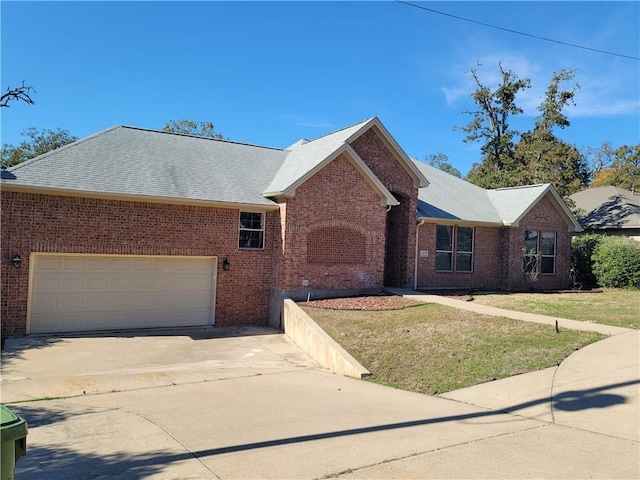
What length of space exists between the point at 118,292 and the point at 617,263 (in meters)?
21.9

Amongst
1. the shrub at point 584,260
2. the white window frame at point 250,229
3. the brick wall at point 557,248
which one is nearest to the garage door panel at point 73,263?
the white window frame at point 250,229

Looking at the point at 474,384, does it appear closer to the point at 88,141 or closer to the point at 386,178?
the point at 386,178

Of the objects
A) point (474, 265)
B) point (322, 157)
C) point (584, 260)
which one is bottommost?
point (474, 265)

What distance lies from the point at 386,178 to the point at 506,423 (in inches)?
517

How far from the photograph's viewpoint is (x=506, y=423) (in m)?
6.47

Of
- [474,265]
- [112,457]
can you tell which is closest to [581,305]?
[474,265]

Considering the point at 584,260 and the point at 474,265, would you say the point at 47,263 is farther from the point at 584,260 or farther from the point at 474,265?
A: the point at 584,260

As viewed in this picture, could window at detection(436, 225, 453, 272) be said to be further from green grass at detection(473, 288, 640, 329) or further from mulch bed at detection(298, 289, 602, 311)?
mulch bed at detection(298, 289, 602, 311)

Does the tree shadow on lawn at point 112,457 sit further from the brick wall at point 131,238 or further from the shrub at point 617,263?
the shrub at point 617,263

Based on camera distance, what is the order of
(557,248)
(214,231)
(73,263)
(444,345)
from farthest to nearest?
(557,248) < (214,231) < (73,263) < (444,345)

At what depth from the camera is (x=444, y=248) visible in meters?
20.4

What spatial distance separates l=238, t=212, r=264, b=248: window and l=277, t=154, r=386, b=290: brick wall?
1.09 m

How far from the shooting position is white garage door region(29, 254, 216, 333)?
1308 centimetres

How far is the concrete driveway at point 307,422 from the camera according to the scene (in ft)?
16.0
